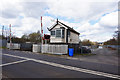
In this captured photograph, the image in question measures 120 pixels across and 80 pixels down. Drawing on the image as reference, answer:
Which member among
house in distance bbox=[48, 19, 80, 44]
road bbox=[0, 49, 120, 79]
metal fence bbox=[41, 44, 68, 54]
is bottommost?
road bbox=[0, 49, 120, 79]

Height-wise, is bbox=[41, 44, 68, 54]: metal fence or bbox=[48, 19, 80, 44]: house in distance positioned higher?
bbox=[48, 19, 80, 44]: house in distance

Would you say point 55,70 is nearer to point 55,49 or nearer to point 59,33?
point 55,49

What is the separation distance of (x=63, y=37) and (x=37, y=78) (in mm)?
16456

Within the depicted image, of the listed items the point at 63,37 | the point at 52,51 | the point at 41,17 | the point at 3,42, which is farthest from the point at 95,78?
the point at 3,42

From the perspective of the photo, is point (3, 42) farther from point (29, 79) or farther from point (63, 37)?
point (29, 79)

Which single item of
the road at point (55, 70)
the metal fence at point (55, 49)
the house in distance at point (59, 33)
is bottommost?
the road at point (55, 70)

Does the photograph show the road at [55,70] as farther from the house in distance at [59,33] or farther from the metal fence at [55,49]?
→ the house in distance at [59,33]

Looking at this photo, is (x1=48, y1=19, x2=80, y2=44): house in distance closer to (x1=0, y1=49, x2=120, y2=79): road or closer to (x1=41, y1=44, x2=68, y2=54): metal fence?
(x1=41, y1=44, x2=68, y2=54): metal fence

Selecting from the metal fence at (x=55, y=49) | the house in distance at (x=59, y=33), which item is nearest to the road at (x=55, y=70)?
the metal fence at (x=55, y=49)

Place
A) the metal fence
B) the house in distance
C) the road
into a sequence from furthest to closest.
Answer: the house in distance → the metal fence → the road

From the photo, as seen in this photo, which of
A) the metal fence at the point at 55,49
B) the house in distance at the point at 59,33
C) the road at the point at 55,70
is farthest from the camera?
the house in distance at the point at 59,33

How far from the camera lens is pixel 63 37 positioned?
20.9m

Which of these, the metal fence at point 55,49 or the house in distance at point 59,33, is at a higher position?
the house in distance at point 59,33

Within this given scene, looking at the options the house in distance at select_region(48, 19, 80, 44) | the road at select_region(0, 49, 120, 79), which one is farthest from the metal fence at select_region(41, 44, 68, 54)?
the road at select_region(0, 49, 120, 79)
